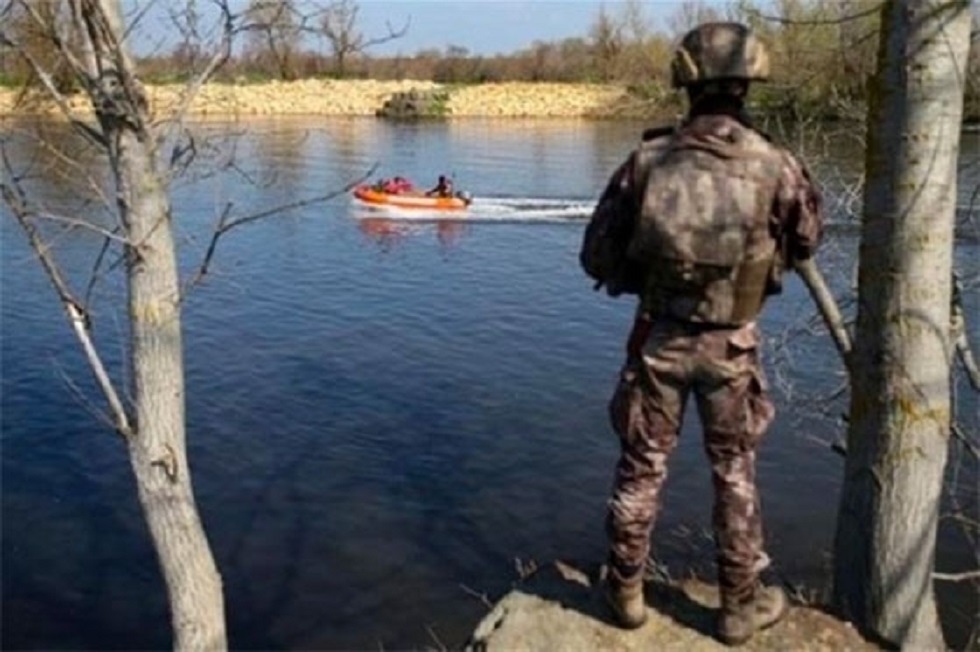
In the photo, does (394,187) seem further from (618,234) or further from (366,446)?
(618,234)

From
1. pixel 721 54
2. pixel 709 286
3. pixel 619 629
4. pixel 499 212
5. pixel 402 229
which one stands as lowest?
pixel 402 229

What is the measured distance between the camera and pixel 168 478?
7.05 metres

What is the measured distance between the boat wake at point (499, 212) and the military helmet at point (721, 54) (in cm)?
2593

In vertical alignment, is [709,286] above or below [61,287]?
above

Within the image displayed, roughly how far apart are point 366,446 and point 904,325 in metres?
11.1

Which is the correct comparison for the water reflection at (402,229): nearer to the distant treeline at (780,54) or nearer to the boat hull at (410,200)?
the boat hull at (410,200)

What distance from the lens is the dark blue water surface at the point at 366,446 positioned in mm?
11305

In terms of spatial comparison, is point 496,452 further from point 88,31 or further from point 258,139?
point 258,139

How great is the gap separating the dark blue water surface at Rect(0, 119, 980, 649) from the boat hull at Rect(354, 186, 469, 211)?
14.7ft

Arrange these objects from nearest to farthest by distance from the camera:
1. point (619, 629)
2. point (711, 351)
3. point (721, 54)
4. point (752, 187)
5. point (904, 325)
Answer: point (721, 54) < point (752, 187) < point (711, 351) < point (619, 629) < point (904, 325)

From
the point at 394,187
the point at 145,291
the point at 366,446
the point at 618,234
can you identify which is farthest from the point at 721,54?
the point at 394,187

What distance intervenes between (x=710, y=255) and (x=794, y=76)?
4.40 metres

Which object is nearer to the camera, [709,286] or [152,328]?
[709,286]

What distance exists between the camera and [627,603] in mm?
4406
